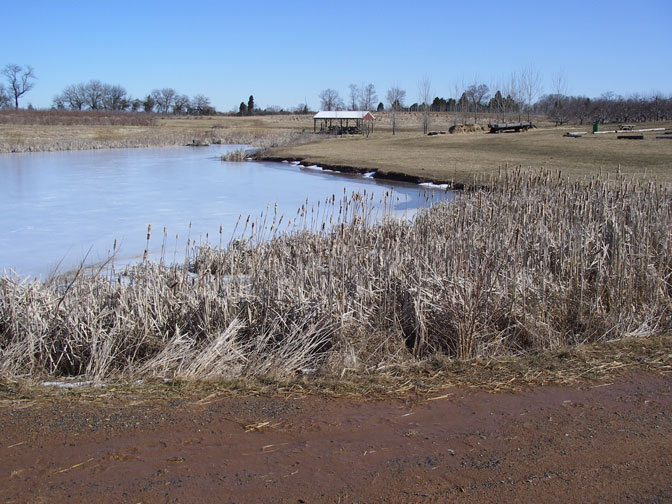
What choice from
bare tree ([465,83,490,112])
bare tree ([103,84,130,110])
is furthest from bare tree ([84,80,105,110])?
bare tree ([465,83,490,112])

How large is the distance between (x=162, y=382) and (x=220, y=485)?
1590mm

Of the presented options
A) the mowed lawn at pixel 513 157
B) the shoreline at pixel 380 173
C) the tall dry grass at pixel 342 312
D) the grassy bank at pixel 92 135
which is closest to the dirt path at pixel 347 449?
the tall dry grass at pixel 342 312

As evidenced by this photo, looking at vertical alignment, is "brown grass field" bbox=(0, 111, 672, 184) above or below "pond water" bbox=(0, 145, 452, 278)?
above

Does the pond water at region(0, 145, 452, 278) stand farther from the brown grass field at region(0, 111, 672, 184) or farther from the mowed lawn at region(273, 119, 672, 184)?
the brown grass field at region(0, 111, 672, 184)

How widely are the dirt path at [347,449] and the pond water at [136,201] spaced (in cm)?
281

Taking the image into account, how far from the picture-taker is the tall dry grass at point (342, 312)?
4.93m

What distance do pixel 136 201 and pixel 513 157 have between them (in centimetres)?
1668

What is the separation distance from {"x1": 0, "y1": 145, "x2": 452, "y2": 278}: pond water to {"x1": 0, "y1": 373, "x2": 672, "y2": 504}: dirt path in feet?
9.22

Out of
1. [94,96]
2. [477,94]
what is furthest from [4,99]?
[477,94]

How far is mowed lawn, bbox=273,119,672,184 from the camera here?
67.2 ft

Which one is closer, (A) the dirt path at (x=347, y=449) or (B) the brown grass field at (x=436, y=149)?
(A) the dirt path at (x=347, y=449)

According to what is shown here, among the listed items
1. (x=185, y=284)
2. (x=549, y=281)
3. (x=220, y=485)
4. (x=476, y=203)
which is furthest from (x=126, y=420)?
(x=476, y=203)

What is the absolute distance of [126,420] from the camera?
3797mm

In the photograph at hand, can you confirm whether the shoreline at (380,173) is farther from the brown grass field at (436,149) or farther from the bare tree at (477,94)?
the bare tree at (477,94)
